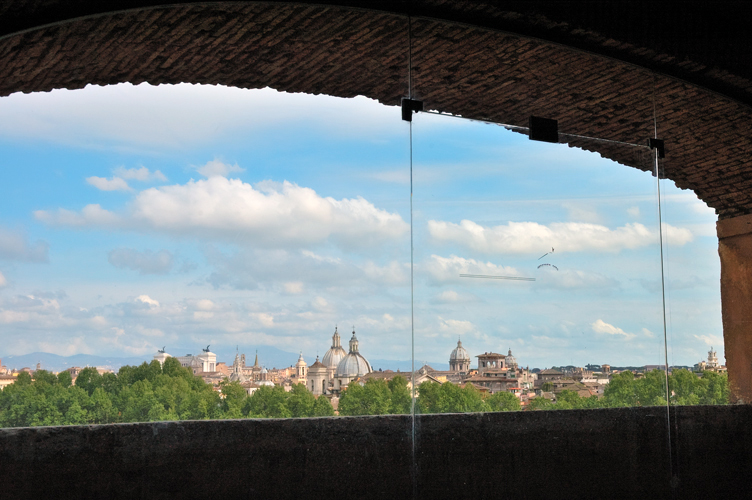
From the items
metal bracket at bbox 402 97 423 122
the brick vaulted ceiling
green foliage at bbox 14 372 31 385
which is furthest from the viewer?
metal bracket at bbox 402 97 423 122

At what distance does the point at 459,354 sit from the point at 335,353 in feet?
3.02

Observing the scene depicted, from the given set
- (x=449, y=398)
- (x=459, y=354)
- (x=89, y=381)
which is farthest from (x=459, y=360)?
(x=89, y=381)

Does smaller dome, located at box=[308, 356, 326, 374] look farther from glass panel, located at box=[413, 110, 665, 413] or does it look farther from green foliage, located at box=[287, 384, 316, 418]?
glass panel, located at box=[413, 110, 665, 413]

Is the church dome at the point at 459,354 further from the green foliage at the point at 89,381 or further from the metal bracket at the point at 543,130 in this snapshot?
the green foliage at the point at 89,381

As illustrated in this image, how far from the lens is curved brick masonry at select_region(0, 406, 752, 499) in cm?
393

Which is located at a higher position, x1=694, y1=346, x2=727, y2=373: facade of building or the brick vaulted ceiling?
the brick vaulted ceiling

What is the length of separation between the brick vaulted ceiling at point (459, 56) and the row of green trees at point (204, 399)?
1868 millimetres

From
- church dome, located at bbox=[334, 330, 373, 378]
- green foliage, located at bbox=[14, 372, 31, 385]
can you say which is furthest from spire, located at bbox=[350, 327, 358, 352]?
green foliage, located at bbox=[14, 372, 31, 385]

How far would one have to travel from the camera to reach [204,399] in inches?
181

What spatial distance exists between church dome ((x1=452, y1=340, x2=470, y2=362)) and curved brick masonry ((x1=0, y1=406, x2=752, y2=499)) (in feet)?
1.37

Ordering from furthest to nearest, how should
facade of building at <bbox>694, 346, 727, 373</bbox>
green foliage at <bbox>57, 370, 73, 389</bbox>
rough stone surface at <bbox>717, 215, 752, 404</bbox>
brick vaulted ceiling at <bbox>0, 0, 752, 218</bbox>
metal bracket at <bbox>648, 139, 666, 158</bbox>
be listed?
rough stone surface at <bbox>717, 215, 752, 404</bbox>
facade of building at <bbox>694, 346, 727, 373</bbox>
metal bracket at <bbox>648, 139, 666, 158</bbox>
green foliage at <bbox>57, 370, 73, 389</bbox>
brick vaulted ceiling at <bbox>0, 0, 752, 218</bbox>

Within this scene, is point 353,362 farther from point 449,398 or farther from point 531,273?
point 531,273

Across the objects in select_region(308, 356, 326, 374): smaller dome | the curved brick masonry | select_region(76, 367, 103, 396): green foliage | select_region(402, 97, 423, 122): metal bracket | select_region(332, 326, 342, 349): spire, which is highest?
select_region(402, 97, 423, 122): metal bracket

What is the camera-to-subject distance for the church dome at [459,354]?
4902 mm
